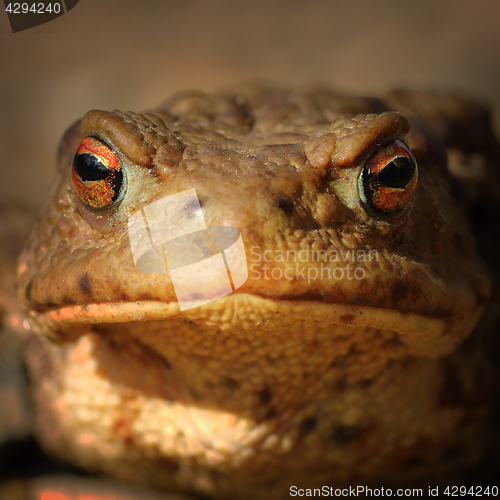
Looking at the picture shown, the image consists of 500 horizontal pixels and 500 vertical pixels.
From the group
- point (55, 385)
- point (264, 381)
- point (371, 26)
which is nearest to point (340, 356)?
point (264, 381)

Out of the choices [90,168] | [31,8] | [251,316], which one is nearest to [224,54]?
[31,8]

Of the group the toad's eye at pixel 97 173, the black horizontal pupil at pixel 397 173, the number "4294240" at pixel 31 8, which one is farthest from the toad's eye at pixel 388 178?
the number "4294240" at pixel 31 8

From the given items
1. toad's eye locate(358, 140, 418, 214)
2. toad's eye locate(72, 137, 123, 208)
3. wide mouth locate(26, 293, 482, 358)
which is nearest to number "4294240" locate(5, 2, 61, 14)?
toad's eye locate(72, 137, 123, 208)

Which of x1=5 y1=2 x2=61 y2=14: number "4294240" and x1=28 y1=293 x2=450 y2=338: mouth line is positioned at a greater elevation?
x1=5 y1=2 x2=61 y2=14: number "4294240"

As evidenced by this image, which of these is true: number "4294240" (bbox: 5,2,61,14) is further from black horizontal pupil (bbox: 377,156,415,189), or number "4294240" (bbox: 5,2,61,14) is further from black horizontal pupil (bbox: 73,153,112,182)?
black horizontal pupil (bbox: 377,156,415,189)

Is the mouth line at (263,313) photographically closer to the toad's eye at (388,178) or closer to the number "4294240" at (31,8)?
the toad's eye at (388,178)

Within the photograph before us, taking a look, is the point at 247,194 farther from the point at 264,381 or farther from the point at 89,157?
the point at 264,381
